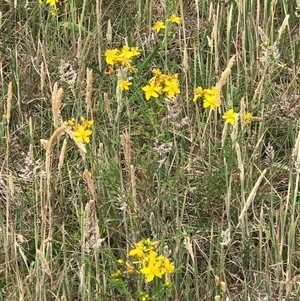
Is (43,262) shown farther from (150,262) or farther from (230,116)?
(230,116)

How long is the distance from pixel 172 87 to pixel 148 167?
23 centimetres

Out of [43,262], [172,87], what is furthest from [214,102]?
[43,262]

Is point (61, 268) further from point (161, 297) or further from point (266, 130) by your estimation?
point (266, 130)

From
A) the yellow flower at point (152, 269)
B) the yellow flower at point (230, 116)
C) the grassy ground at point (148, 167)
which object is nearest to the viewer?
the yellow flower at point (152, 269)

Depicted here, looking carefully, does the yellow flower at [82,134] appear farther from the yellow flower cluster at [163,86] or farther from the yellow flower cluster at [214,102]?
the yellow flower cluster at [214,102]

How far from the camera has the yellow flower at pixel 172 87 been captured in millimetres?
1368

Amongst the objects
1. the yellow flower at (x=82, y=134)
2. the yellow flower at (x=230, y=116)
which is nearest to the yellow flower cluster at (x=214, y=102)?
the yellow flower at (x=230, y=116)

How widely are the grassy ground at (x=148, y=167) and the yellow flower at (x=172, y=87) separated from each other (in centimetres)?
4

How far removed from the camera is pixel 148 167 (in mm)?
1522

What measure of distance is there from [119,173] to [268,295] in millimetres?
400

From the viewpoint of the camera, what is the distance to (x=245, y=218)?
1403 millimetres

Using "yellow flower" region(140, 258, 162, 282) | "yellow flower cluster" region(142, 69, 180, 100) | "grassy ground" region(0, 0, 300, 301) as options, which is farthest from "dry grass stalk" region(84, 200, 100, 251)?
"yellow flower cluster" region(142, 69, 180, 100)

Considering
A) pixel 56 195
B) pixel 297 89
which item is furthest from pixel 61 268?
pixel 297 89

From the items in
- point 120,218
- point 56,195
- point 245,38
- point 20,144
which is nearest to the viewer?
point 120,218
